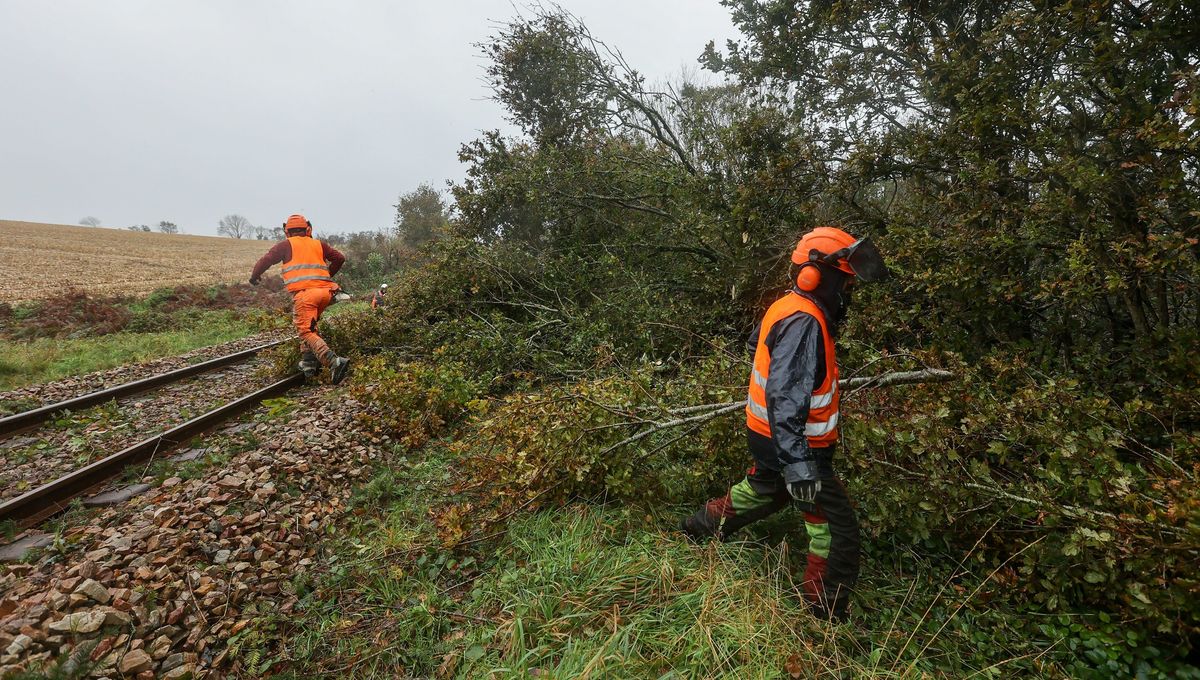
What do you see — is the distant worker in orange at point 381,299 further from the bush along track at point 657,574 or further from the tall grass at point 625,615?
the tall grass at point 625,615

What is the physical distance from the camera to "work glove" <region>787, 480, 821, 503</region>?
7.95 feet

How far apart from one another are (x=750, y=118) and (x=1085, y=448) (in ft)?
15.5

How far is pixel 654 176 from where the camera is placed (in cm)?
780

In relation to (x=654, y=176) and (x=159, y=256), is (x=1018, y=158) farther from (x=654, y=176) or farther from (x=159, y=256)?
(x=159, y=256)

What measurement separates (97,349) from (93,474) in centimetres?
773

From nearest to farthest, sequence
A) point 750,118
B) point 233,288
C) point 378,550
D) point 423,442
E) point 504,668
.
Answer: point 504,668 → point 378,550 → point 423,442 → point 750,118 → point 233,288

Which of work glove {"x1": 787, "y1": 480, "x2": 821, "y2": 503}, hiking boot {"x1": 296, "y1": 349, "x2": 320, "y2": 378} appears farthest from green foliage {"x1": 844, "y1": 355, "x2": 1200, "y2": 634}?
hiking boot {"x1": 296, "y1": 349, "x2": 320, "y2": 378}

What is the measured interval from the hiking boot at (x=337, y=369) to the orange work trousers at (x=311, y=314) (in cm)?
9

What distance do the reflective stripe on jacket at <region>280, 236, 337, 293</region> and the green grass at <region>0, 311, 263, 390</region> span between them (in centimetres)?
87

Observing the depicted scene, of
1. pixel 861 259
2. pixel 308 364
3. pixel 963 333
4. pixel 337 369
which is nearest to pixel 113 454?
pixel 337 369

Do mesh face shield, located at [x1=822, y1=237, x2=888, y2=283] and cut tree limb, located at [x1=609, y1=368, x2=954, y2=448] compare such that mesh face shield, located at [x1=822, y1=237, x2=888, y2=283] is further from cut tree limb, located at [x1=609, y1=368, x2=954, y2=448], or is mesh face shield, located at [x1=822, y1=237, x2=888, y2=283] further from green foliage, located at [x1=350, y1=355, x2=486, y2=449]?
green foliage, located at [x1=350, y1=355, x2=486, y2=449]

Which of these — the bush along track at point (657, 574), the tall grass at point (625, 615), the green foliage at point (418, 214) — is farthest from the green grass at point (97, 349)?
the green foliage at point (418, 214)

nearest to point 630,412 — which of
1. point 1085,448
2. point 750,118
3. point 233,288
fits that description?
point 1085,448

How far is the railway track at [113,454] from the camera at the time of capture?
11.9ft
